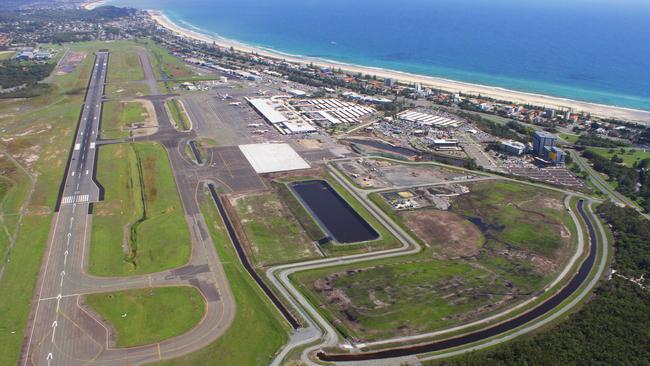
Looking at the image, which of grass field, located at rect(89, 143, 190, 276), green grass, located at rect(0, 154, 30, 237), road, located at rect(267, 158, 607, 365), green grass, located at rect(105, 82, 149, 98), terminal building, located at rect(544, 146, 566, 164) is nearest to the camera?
road, located at rect(267, 158, 607, 365)

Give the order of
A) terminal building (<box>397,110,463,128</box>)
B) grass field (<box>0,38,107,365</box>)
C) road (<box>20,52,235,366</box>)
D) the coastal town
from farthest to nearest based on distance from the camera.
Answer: terminal building (<box>397,110,463,128</box>) < grass field (<box>0,38,107,365</box>) < the coastal town < road (<box>20,52,235,366</box>)

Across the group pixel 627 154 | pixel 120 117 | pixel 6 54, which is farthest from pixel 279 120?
pixel 6 54

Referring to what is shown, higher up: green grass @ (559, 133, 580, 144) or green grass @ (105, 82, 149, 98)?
green grass @ (559, 133, 580, 144)

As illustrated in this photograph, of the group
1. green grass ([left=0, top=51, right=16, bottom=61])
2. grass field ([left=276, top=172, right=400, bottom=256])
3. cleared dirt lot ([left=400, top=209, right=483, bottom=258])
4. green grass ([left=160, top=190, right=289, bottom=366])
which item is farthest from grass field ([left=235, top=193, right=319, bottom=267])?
green grass ([left=0, top=51, right=16, bottom=61])

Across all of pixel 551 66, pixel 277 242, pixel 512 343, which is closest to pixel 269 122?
pixel 277 242

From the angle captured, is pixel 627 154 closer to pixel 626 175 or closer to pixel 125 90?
pixel 626 175

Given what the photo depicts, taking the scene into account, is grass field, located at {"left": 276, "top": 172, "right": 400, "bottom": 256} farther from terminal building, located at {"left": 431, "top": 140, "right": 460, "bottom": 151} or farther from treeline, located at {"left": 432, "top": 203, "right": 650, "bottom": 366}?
terminal building, located at {"left": 431, "top": 140, "right": 460, "bottom": 151}
